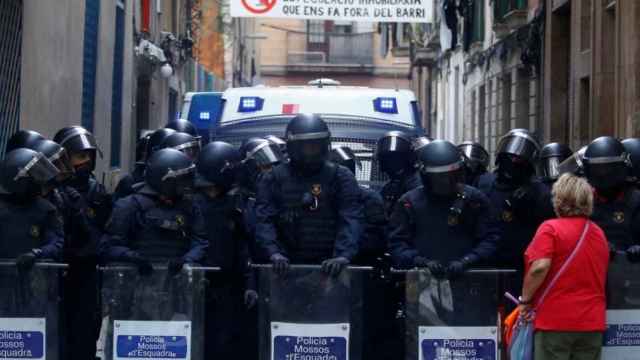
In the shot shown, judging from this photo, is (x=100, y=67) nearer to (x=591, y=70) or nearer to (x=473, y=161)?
(x=591, y=70)

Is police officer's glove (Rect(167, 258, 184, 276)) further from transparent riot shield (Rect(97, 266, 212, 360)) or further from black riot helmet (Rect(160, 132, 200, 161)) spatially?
black riot helmet (Rect(160, 132, 200, 161))

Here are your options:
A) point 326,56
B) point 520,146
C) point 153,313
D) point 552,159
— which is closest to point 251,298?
point 153,313

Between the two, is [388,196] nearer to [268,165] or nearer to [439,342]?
[268,165]

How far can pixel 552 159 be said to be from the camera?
35.0ft

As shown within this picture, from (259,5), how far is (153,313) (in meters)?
12.3

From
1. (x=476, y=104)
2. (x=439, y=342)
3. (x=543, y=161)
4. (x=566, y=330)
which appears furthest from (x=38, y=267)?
(x=476, y=104)

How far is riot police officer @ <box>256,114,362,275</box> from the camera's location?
359 inches

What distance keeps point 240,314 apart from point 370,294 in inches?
36.1

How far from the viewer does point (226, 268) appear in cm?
1008

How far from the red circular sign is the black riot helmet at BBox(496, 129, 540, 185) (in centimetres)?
1047

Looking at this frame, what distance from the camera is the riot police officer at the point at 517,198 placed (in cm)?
991

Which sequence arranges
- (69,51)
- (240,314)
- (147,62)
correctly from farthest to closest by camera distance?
(147,62) < (69,51) < (240,314)

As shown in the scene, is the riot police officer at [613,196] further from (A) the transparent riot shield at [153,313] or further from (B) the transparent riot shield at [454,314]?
(A) the transparent riot shield at [153,313]

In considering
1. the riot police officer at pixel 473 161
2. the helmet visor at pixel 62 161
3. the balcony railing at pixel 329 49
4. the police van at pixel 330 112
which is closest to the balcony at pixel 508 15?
the police van at pixel 330 112
